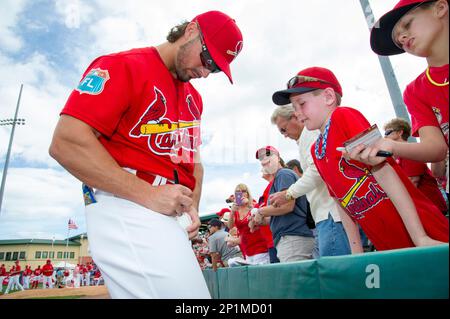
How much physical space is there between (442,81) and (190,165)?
55.9 inches

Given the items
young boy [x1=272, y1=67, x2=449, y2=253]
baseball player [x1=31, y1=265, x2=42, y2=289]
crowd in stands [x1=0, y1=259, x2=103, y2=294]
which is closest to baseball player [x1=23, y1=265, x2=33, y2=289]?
crowd in stands [x1=0, y1=259, x2=103, y2=294]

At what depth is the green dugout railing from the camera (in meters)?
1.02

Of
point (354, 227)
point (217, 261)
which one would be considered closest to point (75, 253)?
point (217, 261)

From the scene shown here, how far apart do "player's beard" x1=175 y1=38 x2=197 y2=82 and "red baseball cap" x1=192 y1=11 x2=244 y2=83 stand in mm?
104

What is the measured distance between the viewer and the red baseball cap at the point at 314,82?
7.66 ft

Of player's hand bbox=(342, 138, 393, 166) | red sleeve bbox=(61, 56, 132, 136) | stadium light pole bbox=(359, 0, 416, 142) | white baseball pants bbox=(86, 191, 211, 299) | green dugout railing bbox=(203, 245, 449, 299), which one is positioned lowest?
green dugout railing bbox=(203, 245, 449, 299)

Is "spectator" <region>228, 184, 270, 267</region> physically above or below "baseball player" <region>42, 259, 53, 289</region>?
below

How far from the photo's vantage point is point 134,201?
4.28 feet

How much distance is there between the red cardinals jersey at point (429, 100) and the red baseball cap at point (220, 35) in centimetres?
111

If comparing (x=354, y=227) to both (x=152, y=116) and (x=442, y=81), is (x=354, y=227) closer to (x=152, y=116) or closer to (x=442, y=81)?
(x=442, y=81)

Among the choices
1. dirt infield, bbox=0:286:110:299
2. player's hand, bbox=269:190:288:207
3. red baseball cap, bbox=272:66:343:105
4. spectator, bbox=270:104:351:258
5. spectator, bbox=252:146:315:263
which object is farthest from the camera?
dirt infield, bbox=0:286:110:299

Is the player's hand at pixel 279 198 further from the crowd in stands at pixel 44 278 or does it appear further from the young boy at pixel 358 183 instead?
the crowd in stands at pixel 44 278

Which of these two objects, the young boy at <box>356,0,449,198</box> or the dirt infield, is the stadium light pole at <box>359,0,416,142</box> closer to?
the young boy at <box>356,0,449,198</box>
